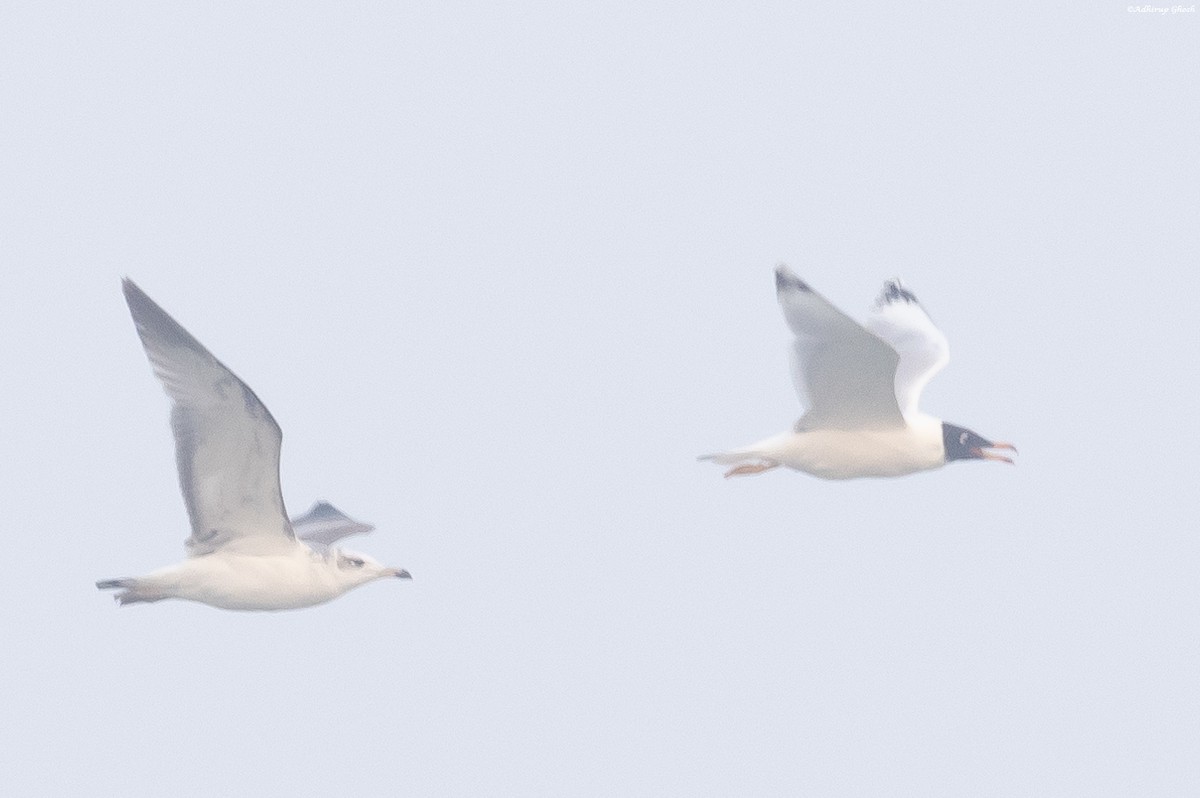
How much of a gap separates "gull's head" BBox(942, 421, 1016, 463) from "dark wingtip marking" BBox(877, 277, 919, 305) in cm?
299

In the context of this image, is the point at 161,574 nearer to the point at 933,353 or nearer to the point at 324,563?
the point at 324,563

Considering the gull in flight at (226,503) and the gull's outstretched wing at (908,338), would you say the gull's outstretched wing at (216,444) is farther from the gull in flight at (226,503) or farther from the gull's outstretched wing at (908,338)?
the gull's outstretched wing at (908,338)

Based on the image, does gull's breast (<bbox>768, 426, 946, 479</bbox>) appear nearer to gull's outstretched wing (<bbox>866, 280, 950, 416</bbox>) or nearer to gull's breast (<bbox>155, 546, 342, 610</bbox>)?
gull's outstretched wing (<bbox>866, 280, 950, 416</bbox>)

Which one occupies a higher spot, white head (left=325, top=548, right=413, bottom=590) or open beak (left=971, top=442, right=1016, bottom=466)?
open beak (left=971, top=442, right=1016, bottom=466)

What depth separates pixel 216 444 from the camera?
1573 cm

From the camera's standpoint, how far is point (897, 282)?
73.3 feet

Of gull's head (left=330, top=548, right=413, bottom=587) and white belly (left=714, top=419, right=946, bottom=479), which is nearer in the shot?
gull's head (left=330, top=548, right=413, bottom=587)

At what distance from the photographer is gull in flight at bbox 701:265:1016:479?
17453 mm

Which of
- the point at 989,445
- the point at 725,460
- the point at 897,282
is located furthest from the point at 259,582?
the point at 897,282

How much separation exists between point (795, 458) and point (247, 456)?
16.0 ft

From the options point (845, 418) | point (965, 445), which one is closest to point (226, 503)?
point (845, 418)

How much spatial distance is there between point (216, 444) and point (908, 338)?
7803 mm

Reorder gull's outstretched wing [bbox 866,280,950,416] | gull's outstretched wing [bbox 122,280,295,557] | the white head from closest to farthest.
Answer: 1. gull's outstretched wing [bbox 122,280,295,557]
2. the white head
3. gull's outstretched wing [bbox 866,280,950,416]

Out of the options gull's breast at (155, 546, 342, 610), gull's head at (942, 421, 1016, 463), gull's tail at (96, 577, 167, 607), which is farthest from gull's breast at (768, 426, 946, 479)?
gull's tail at (96, 577, 167, 607)
